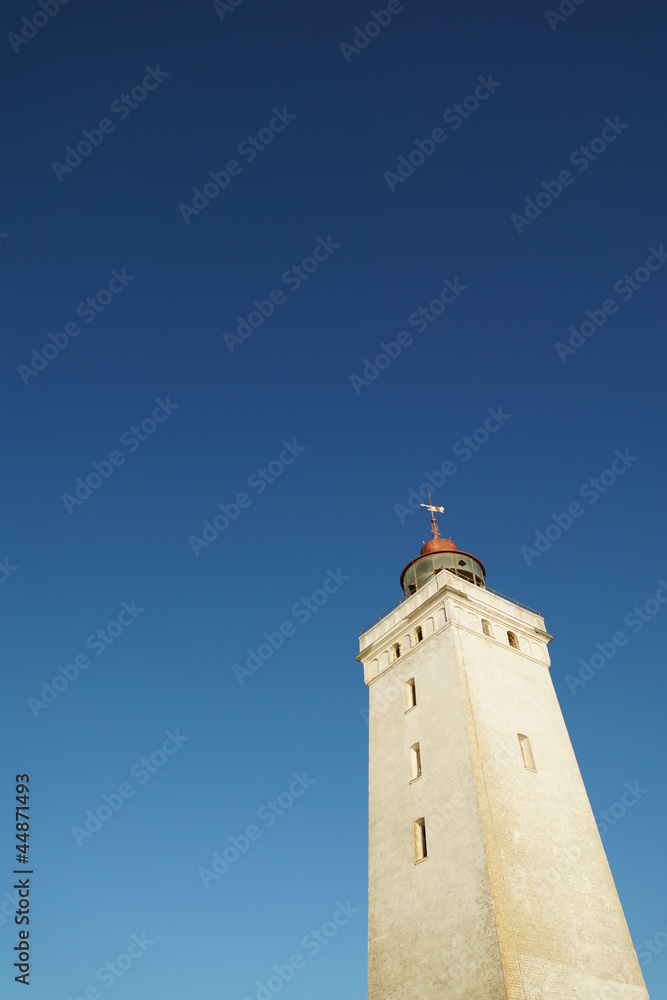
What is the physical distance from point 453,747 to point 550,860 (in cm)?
514

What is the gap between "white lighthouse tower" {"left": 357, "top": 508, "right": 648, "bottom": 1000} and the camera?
2302cm

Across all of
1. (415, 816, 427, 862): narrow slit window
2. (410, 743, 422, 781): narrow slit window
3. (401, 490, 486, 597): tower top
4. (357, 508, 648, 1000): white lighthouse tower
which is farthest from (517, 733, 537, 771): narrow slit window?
→ (401, 490, 486, 597): tower top

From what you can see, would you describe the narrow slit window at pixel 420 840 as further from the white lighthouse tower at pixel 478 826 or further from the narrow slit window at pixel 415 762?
the narrow slit window at pixel 415 762

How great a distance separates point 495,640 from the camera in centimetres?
3344

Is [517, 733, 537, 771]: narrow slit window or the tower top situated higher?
the tower top

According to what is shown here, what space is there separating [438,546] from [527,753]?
1389 cm

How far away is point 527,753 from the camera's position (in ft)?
96.5

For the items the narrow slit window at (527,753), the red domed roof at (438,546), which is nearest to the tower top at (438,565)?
the red domed roof at (438,546)

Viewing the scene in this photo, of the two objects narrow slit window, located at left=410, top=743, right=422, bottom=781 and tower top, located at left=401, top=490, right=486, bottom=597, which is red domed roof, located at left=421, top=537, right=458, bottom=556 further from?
narrow slit window, located at left=410, top=743, right=422, bottom=781

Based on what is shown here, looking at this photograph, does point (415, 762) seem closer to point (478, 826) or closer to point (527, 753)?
point (527, 753)

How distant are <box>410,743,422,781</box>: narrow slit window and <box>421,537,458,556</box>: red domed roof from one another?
1259cm

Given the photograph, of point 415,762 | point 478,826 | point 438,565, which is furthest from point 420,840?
point 438,565

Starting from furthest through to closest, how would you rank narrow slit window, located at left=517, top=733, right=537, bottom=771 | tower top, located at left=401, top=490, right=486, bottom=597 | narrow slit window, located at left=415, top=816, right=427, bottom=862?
tower top, located at left=401, top=490, right=486, bottom=597 < narrow slit window, located at left=517, top=733, right=537, bottom=771 < narrow slit window, located at left=415, top=816, right=427, bottom=862

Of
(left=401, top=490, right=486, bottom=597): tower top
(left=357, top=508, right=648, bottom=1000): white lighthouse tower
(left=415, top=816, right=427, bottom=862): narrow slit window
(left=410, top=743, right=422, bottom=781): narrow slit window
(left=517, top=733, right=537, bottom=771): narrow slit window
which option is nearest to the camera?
(left=357, top=508, right=648, bottom=1000): white lighthouse tower
